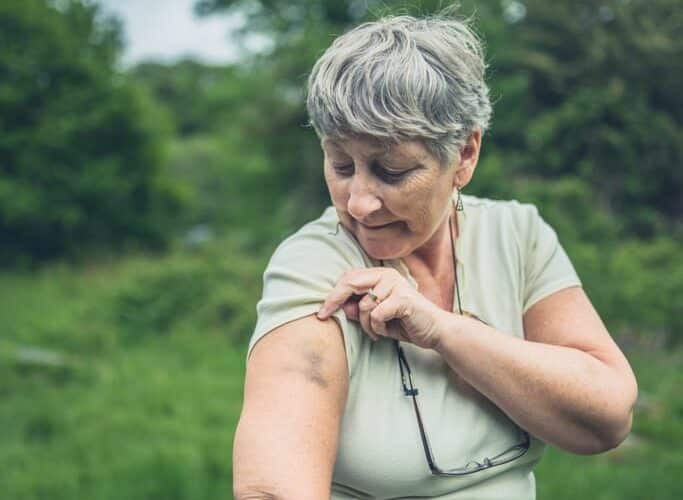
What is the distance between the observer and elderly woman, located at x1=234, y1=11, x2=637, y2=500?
154 centimetres

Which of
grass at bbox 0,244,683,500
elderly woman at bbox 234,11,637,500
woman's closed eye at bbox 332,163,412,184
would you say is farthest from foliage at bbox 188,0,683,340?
woman's closed eye at bbox 332,163,412,184

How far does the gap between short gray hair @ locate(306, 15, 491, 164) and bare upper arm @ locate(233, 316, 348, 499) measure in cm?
41

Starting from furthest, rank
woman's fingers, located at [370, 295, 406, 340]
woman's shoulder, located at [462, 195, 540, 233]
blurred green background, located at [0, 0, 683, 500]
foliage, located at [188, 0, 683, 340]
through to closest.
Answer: foliage, located at [188, 0, 683, 340] → blurred green background, located at [0, 0, 683, 500] → woman's shoulder, located at [462, 195, 540, 233] → woman's fingers, located at [370, 295, 406, 340]

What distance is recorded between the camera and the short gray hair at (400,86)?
154 centimetres

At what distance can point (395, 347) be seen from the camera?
5.52ft

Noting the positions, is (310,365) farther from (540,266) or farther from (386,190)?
(540,266)

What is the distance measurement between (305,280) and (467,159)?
18.8 inches

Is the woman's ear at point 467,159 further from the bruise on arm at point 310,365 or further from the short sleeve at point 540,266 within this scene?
the bruise on arm at point 310,365

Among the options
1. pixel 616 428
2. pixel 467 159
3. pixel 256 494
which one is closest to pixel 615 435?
pixel 616 428

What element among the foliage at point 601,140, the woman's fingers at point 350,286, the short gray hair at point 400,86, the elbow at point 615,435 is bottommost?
the elbow at point 615,435

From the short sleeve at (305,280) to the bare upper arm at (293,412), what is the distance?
2 centimetres

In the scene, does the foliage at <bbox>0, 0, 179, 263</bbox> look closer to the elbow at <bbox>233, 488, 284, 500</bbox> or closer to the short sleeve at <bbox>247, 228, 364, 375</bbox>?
the short sleeve at <bbox>247, 228, 364, 375</bbox>


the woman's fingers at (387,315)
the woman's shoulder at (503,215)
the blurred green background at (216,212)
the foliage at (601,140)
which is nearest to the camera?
the woman's fingers at (387,315)

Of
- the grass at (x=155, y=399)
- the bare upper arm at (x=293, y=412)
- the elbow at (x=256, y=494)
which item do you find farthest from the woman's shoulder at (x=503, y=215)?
the grass at (x=155, y=399)
